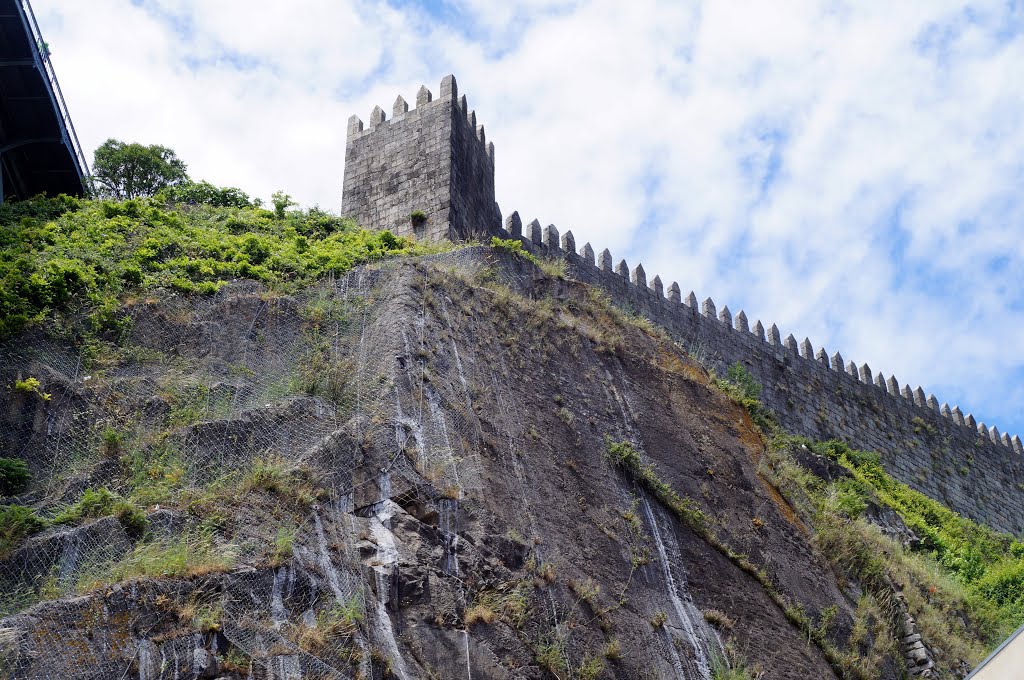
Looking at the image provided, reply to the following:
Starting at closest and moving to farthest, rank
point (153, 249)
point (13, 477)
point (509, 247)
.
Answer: point (13, 477) < point (153, 249) < point (509, 247)

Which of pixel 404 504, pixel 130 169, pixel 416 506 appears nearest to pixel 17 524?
pixel 404 504

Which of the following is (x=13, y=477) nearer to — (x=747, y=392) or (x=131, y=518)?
(x=131, y=518)

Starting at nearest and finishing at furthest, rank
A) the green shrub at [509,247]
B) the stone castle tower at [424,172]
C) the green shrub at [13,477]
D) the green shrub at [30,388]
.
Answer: the green shrub at [13,477]
the green shrub at [30,388]
the green shrub at [509,247]
the stone castle tower at [424,172]

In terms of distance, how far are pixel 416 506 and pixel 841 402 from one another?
2220 cm

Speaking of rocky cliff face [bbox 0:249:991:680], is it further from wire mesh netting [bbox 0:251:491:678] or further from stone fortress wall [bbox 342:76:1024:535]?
stone fortress wall [bbox 342:76:1024:535]

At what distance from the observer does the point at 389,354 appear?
13.6 m

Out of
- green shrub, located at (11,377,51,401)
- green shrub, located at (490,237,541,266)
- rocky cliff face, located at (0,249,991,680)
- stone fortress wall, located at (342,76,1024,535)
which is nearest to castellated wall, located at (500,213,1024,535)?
stone fortress wall, located at (342,76,1024,535)

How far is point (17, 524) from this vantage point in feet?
34.1

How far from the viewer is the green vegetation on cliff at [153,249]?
1451cm

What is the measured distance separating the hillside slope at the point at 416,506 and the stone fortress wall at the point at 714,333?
560 cm

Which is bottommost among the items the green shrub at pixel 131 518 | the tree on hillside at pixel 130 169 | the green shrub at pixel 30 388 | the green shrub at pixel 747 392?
the green shrub at pixel 131 518

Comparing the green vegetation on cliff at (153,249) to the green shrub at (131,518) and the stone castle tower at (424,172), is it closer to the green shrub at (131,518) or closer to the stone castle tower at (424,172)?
the stone castle tower at (424,172)

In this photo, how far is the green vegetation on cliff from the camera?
1451cm

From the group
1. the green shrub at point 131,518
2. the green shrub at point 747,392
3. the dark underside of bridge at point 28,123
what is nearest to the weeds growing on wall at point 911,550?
the green shrub at point 747,392
